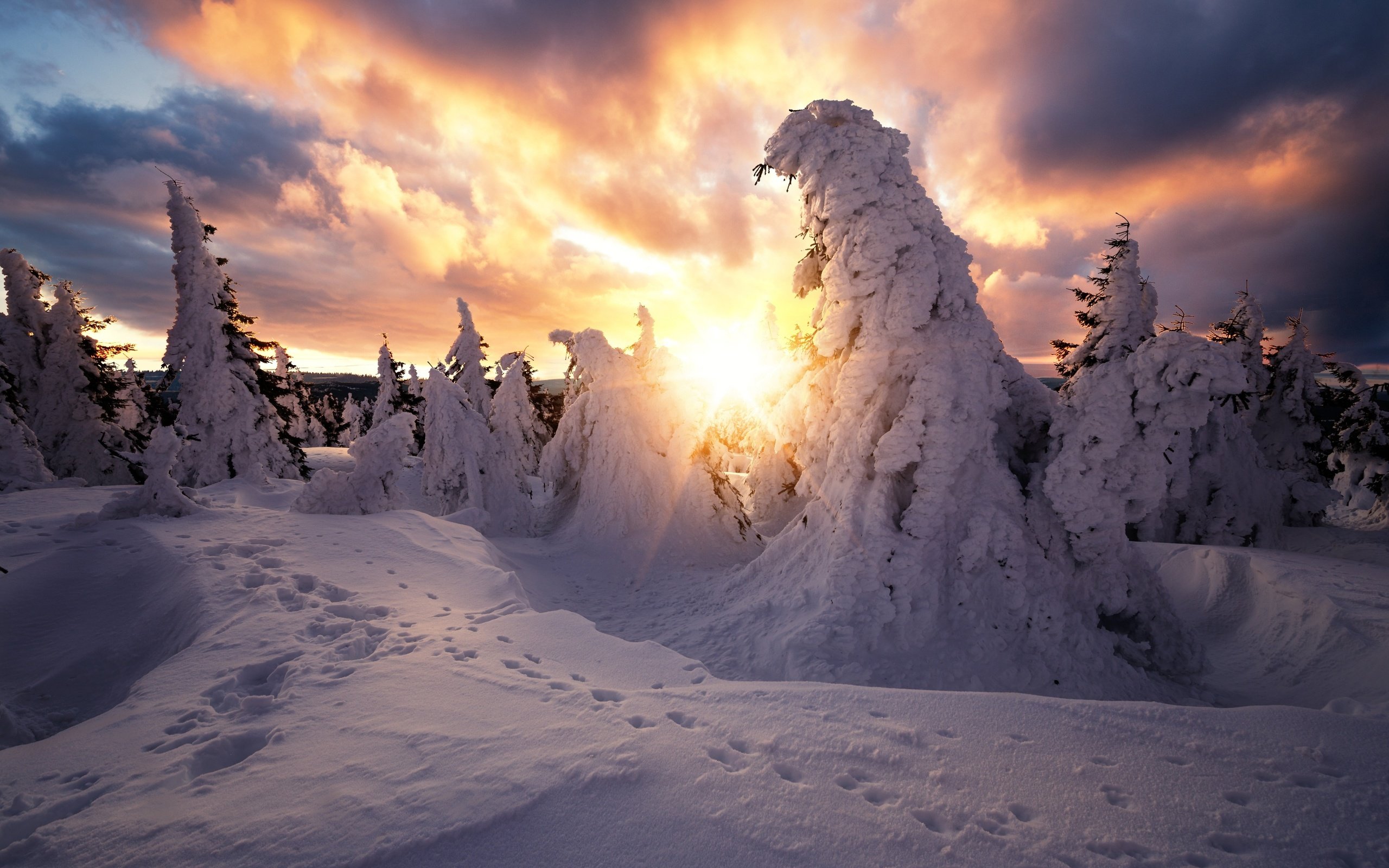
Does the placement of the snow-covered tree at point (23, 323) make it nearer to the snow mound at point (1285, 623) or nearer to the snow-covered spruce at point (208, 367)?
the snow-covered spruce at point (208, 367)

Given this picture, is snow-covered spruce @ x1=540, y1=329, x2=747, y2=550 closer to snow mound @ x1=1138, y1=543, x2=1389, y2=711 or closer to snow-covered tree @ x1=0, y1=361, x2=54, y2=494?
snow mound @ x1=1138, y1=543, x2=1389, y2=711

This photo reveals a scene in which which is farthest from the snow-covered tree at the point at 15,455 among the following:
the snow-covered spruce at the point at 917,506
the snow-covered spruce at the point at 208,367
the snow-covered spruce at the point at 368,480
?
the snow-covered spruce at the point at 917,506

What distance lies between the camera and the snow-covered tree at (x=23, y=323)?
20.0 metres

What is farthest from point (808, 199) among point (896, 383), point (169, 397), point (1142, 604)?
point (169, 397)

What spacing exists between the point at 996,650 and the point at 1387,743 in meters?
4.56

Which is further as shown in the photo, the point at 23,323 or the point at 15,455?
the point at 23,323

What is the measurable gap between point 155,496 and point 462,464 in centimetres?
1049

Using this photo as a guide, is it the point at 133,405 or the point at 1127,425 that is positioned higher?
the point at 1127,425

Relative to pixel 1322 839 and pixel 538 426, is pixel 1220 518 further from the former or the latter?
pixel 538 426

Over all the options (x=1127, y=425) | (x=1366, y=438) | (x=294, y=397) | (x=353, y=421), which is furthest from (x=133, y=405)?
(x=1366, y=438)

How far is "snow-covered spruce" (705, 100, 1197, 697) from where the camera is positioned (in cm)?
870

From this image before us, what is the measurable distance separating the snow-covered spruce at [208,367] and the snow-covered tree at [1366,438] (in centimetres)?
4432

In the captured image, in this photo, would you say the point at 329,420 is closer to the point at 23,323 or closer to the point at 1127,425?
the point at 23,323

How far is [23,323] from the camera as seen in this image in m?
20.4
